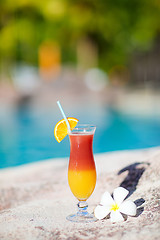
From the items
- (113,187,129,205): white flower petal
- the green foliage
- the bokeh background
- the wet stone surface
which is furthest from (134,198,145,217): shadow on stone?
the green foliage

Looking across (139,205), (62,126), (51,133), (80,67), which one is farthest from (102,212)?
(80,67)

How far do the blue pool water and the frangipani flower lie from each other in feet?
9.68

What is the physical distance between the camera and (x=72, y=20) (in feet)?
52.5

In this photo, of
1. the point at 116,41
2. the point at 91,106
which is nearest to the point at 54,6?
the point at 116,41

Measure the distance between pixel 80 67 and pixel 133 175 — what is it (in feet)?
51.3

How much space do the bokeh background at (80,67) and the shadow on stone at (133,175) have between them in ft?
12.0

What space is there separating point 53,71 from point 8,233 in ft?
51.7

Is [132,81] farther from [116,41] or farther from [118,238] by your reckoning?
[118,238]

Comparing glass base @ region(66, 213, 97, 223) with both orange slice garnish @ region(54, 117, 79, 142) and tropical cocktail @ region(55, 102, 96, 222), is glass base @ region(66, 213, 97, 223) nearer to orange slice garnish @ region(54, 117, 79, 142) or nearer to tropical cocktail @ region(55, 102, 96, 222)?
tropical cocktail @ region(55, 102, 96, 222)

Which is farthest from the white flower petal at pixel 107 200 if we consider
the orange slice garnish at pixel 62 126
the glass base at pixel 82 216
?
the orange slice garnish at pixel 62 126

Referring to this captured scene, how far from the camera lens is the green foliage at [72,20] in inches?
620

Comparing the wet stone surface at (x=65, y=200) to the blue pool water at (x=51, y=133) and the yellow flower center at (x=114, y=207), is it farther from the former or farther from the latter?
the blue pool water at (x=51, y=133)

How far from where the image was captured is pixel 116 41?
1852 cm

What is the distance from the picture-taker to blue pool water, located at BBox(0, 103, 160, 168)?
5.59 metres
